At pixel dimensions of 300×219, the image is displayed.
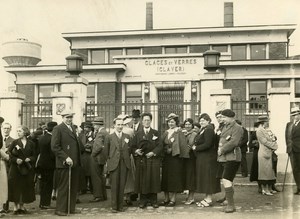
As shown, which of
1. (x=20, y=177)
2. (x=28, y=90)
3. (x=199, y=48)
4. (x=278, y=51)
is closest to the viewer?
(x=20, y=177)

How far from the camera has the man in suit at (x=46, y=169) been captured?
29.5 feet

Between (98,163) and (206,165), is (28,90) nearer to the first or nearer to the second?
(98,163)

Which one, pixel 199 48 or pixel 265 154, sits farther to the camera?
pixel 199 48

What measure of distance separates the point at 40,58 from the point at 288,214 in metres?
29.3

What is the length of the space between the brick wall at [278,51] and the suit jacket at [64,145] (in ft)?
70.8

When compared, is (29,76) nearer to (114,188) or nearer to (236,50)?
(236,50)

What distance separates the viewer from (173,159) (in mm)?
9117

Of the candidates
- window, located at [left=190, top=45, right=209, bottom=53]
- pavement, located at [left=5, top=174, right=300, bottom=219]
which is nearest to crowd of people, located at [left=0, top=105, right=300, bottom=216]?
pavement, located at [left=5, top=174, right=300, bottom=219]

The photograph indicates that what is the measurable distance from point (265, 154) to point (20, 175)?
5.60m

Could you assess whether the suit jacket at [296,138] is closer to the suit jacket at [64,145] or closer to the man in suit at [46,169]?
the suit jacket at [64,145]

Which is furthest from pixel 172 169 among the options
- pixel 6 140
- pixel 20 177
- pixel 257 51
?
pixel 257 51

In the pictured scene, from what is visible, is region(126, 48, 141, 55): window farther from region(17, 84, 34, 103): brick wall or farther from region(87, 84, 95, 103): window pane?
region(17, 84, 34, 103): brick wall

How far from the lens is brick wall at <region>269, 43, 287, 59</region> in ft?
90.8

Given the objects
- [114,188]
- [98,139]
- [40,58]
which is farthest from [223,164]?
[40,58]
